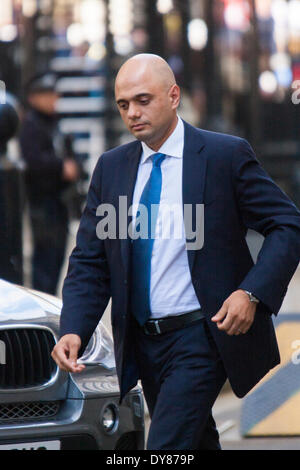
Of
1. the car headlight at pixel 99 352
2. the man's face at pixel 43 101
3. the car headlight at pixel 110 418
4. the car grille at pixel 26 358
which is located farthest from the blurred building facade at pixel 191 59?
the car grille at pixel 26 358

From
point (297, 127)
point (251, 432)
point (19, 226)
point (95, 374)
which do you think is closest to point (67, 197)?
point (19, 226)

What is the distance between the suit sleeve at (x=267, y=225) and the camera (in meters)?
3.82

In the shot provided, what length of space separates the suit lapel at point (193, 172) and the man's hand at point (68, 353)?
47 cm

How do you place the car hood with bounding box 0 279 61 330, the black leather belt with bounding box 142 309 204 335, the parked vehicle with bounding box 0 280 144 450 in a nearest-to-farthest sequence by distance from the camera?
the black leather belt with bounding box 142 309 204 335, the parked vehicle with bounding box 0 280 144 450, the car hood with bounding box 0 279 61 330

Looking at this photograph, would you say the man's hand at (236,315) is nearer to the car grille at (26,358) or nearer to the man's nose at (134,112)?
the man's nose at (134,112)

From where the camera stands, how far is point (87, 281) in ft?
13.6

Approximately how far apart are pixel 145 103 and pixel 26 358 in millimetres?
1152

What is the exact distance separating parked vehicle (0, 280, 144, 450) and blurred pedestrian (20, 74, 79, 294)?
438cm

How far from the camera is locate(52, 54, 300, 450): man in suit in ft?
12.8

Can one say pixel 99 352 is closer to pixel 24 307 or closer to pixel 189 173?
pixel 24 307

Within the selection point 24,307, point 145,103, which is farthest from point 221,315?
point 24,307

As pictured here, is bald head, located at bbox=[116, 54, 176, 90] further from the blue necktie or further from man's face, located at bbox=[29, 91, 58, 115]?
man's face, located at bbox=[29, 91, 58, 115]

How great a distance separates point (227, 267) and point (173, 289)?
0.20 meters

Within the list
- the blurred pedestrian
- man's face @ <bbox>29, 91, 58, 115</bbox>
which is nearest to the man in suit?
the blurred pedestrian
